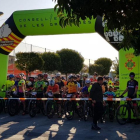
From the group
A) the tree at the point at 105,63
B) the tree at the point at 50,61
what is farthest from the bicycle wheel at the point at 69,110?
the tree at the point at 105,63

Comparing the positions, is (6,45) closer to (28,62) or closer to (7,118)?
(7,118)

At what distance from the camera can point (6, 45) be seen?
1195cm

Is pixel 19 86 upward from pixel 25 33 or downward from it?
downward

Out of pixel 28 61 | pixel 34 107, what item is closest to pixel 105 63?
pixel 28 61

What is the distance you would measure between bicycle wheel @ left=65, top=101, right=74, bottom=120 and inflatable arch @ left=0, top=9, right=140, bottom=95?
7.05 feet

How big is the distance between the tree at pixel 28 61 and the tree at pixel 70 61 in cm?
1533

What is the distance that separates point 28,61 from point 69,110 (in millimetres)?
15516

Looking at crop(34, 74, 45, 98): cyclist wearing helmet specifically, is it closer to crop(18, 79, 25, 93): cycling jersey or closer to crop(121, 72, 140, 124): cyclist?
crop(18, 79, 25, 93): cycling jersey

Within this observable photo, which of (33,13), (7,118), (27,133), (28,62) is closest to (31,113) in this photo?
(7,118)

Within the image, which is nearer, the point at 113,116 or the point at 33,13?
the point at 113,116

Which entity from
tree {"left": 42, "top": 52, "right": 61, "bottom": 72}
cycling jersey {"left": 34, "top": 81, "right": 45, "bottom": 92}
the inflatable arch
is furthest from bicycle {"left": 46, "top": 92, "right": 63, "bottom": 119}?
tree {"left": 42, "top": 52, "right": 61, "bottom": 72}

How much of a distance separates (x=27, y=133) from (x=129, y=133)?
9.97 ft

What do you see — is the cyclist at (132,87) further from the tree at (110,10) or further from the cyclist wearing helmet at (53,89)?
the tree at (110,10)

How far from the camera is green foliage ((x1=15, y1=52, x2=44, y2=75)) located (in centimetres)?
2408
